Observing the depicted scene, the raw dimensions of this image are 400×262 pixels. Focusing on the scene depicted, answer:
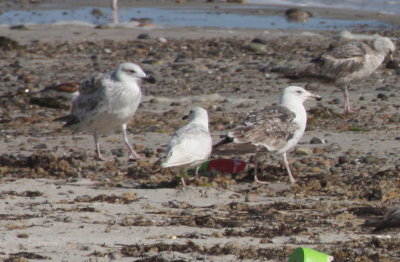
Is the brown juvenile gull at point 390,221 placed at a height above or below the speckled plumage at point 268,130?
above

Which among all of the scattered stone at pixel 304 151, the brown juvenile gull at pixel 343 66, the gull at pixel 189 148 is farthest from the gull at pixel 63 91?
the gull at pixel 189 148

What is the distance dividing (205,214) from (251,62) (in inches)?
339

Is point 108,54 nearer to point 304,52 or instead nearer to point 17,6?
point 304,52

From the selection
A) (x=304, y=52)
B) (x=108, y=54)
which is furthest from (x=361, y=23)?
(x=108, y=54)

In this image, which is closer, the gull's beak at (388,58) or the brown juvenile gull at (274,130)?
the brown juvenile gull at (274,130)

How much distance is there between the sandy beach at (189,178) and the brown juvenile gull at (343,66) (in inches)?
10.6

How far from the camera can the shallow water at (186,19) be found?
20.3 metres

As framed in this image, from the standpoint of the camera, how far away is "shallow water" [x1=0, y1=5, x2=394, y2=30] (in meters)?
20.3

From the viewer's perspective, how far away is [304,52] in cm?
1620

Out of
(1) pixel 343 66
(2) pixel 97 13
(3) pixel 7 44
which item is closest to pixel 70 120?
(1) pixel 343 66

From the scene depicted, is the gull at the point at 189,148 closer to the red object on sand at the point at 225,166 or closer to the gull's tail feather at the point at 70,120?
the red object on sand at the point at 225,166

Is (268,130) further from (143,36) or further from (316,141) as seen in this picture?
(143,36)

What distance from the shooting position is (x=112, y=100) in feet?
31.9

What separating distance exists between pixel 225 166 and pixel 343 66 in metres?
4.40
